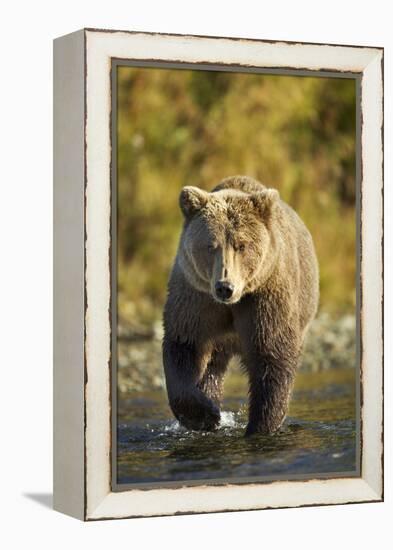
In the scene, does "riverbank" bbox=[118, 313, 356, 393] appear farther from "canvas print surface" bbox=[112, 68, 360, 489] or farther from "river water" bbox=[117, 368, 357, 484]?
"river water" bbox=[117, 368, 357, 484]

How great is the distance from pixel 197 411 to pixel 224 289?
0.95m

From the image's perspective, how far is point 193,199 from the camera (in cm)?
865

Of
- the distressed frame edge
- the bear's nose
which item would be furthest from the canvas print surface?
the distressed frame edge

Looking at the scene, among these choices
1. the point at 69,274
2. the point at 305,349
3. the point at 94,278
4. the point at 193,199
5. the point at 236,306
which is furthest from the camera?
the point at 305,349

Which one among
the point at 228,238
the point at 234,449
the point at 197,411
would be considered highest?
the point at 228,238

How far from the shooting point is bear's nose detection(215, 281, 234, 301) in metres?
8.25

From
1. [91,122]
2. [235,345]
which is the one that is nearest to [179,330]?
[235,345]

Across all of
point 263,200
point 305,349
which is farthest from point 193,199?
point 305,349

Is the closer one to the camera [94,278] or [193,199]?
[94,278]

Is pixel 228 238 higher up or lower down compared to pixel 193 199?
lower down

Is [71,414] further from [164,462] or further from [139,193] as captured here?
[139,193]

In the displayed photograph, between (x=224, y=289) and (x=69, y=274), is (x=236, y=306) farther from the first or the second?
(x=69, y=274)

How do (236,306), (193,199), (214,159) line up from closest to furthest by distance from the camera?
(193,199) → (236,306) → (214,159)

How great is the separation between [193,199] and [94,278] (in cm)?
108
